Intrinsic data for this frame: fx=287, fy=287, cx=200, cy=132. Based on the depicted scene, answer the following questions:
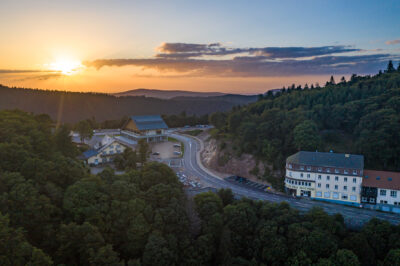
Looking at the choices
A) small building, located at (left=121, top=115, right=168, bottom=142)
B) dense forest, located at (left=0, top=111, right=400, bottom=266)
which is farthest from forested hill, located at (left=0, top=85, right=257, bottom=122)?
dense forest, located at (left=0, top=111, right=400, bottom=266)

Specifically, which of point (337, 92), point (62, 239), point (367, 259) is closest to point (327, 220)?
point (367, 259)

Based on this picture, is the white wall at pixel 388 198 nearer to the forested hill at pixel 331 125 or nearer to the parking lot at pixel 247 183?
the forested hill at pixel 331 125

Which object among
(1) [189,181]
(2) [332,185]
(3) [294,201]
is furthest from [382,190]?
(1) [189,181]

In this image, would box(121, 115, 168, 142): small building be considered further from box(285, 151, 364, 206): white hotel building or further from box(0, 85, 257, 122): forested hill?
box(0, 85, 257, 122): forested hill

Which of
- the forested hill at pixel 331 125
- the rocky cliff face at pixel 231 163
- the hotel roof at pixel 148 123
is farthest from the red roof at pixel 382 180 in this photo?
the hotel roof at pixel 148 123

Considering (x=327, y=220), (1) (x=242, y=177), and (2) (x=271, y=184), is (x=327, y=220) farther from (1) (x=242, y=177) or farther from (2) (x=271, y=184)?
(1) (x=242, y=177)

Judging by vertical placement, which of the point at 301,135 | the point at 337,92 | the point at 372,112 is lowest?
the point at 301,135
